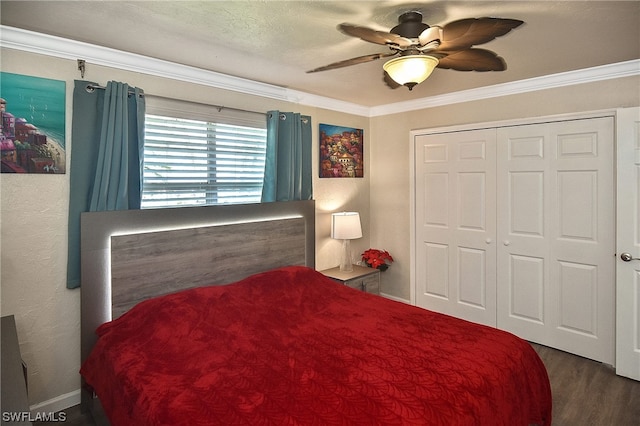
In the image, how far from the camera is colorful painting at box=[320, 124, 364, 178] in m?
4.12

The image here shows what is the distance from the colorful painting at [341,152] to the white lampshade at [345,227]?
0.52 m

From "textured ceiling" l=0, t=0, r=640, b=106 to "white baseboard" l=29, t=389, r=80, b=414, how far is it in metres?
2.32

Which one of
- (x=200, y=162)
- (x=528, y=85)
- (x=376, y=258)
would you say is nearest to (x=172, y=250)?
(x=200, y=162)

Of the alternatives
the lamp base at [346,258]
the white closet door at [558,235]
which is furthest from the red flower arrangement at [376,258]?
the white closet door at [558,235]

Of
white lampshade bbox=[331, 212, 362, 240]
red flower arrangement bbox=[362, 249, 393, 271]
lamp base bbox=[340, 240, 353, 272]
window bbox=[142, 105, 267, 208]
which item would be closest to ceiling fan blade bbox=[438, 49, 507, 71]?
window bbox=[142, 105, 267, 208]

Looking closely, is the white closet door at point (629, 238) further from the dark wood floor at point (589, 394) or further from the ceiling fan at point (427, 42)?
the ceiling fan at point (427, 42)

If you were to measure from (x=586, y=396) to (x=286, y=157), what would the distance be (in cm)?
302

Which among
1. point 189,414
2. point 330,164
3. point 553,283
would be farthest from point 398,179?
point 189,414

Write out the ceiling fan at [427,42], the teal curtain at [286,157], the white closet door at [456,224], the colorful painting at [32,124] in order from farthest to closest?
1. the white closet door at [456,224]
2. the teal curtain at [286,157]
3. the colorful painting at [32,124]
4. the ceiling fan at [427,42]

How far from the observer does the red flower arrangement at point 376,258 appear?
14.0 feet

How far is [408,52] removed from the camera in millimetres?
1931

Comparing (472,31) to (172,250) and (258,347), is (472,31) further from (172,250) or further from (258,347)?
(172,250)

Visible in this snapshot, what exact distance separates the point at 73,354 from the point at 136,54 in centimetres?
211

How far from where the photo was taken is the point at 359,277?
3873mm
